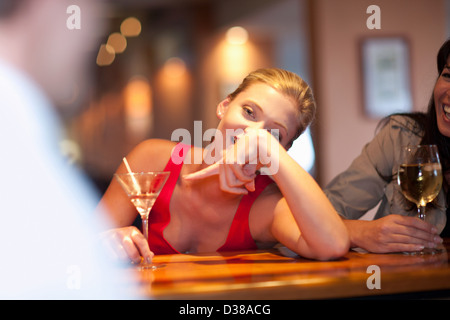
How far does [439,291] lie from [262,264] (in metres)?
0.43

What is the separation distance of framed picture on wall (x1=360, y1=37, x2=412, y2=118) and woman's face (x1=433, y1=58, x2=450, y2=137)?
120 inches

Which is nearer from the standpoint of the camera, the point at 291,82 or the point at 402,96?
the point at 291,82

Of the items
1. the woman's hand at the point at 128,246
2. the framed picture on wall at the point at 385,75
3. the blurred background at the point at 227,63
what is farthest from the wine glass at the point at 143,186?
the framed picture on wall at the point at 385,75

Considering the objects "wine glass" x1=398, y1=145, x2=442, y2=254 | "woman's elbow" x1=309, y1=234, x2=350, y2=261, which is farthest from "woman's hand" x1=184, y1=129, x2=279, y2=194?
"wine glass" x1=398, y1=145, x2=442, y2=254

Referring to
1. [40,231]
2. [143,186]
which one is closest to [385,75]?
[40,231]

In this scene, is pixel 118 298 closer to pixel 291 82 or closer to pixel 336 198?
pixel 291 82

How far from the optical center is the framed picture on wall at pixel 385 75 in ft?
15.9

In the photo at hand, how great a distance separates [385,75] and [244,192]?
12.9ft

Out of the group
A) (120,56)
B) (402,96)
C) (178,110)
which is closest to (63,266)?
(402,96)

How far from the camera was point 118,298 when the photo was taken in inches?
39.6

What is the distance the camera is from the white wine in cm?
141

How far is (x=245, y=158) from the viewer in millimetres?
1368

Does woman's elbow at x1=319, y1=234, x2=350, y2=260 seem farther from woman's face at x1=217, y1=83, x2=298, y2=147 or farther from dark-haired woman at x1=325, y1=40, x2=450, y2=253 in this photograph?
woman's face at x1=217, y1=83, x2=298, y2=147

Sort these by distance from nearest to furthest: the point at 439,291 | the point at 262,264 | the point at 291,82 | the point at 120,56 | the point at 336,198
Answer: the point at 439,291 < the point at 262,264 < the point at 291,82 < the point at 336,198 < the point at 120,56
